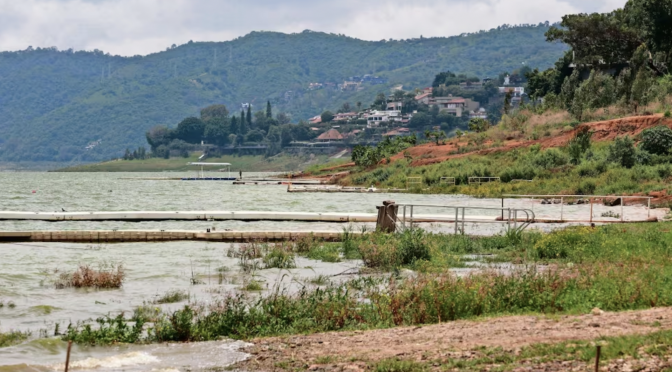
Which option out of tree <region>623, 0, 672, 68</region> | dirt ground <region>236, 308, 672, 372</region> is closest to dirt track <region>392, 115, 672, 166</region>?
tree <region>623, 0, 672, 68</region>

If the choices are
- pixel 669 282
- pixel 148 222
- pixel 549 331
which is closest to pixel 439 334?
pixel 549 331

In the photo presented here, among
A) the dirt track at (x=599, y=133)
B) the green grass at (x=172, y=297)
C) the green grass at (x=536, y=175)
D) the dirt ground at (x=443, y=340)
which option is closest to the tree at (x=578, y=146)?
the green grass at (x=536, y=175)

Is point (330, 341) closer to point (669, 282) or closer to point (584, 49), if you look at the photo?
point (669, 282)

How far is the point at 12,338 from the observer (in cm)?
1509

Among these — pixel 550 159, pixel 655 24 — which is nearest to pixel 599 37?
pixel 655 24

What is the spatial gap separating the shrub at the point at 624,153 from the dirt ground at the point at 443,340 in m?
51.0

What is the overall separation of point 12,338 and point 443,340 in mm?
7221

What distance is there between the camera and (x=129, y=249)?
30.2 meters

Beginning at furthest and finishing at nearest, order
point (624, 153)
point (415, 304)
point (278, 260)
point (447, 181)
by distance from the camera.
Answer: point (447, 181), point (624, 153), point (278, 260), point (415, 304)

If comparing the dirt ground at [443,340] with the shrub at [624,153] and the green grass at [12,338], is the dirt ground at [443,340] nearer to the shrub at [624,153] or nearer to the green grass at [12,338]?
the green grass at [12,338]

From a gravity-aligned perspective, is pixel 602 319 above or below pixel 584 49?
below

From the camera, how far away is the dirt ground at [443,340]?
12023 millimetres

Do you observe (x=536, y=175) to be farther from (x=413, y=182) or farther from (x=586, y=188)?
(x=413, y=182)

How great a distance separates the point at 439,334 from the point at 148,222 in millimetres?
30228
